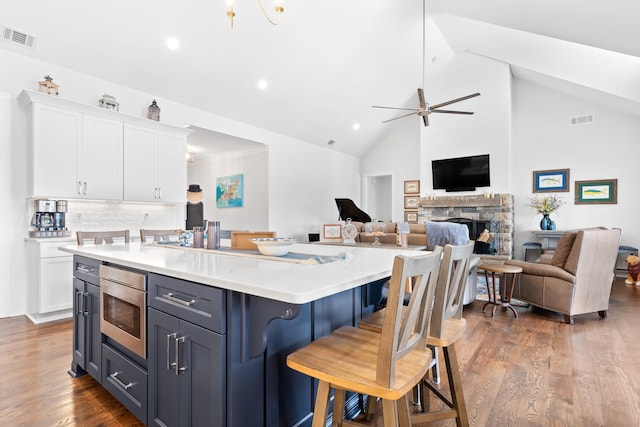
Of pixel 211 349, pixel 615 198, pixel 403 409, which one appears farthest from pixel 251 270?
pixel 615 198

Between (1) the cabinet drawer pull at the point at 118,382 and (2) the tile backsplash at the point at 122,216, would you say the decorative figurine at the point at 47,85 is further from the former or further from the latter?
(1) the cabinet drawer pull at the point at 118,382

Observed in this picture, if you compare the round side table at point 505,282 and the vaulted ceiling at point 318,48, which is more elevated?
the vaulted ceiling at point 318,48

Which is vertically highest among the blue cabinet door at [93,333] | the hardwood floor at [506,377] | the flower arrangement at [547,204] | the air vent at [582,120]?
the air vent at [582,120]

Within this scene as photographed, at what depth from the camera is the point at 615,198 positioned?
6.13m

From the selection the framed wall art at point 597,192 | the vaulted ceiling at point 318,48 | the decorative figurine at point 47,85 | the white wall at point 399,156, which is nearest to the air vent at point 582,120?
the vaulted ceiling at point 318,48

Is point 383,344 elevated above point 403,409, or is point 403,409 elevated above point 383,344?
point 383,344

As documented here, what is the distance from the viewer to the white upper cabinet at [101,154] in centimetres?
354

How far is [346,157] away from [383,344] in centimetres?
853

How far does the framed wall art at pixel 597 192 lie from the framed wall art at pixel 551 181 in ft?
0.79

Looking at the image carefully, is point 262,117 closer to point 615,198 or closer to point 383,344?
point 383,344

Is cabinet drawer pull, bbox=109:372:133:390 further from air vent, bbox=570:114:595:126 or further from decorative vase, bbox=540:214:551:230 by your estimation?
air vent, bbox=570:114:595:126

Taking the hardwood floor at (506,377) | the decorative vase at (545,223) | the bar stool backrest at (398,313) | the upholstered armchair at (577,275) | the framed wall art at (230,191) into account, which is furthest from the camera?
the framed wall art at (230,191)

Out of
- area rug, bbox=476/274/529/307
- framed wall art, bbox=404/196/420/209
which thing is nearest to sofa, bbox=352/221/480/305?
area rug, bbox=476/274/529/307

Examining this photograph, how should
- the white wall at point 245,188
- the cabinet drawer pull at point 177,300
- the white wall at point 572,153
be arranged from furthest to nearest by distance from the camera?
the white wall at point 245,188
the white wall at point 572,153
the cabinet drawer pull at point 177,300
